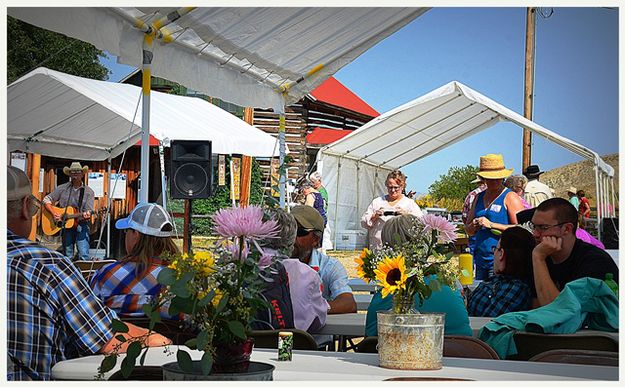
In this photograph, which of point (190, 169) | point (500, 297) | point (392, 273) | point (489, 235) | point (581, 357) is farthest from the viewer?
point (190, 169)

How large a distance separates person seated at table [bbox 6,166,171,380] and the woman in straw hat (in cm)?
392

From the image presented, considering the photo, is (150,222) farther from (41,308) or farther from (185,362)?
(185,362)

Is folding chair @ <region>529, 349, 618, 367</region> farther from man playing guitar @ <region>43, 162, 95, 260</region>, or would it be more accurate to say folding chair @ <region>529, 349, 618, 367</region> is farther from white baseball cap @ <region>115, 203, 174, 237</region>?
man playing guitar @ <region>43, 162, 95, 260</region>

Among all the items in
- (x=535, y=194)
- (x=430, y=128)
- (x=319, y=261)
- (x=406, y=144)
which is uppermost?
(x=430, y=128)

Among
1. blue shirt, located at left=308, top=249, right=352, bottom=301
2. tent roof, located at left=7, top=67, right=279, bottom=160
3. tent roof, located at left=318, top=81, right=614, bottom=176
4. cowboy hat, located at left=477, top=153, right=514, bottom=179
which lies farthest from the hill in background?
blue shirt, located at left=308, top=249, right=352, bottom=301

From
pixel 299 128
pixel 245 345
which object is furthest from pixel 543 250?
pixel 299 128

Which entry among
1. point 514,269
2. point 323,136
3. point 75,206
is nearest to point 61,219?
point 75,206

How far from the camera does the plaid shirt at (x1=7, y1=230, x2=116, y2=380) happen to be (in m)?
2.51

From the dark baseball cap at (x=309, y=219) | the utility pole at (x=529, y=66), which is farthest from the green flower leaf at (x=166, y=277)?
the utility pole at (x=529, y=66)

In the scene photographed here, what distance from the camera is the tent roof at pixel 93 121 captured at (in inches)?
442

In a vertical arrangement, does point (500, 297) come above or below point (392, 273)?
below

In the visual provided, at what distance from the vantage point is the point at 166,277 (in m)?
1.90

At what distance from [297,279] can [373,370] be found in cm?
96

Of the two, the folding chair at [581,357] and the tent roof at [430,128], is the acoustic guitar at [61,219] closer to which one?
the tent roof at [430,128]
